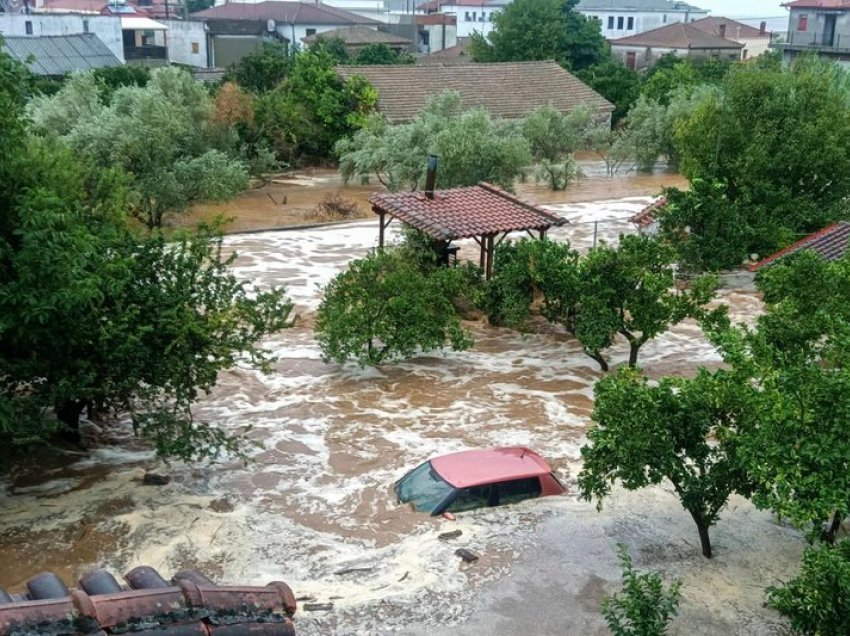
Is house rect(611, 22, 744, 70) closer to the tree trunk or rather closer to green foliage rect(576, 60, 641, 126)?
green foliage rect(576, 60, 641, 126)

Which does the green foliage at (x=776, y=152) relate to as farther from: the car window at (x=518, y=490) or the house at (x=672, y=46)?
the house at (x=672, y=46)

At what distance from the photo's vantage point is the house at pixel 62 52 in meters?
51.5

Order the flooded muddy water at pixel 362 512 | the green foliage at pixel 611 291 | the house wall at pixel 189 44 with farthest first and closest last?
the house wall at pixel 189 44
the green foliage at pixel 611 291
the flooded muddy water at pixel 362 512

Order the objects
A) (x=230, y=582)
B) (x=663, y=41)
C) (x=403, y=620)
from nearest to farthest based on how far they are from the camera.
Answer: (x=403, y=620), (x=230, y=582), (x=663, y=41)

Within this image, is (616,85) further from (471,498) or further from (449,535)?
(449,535)

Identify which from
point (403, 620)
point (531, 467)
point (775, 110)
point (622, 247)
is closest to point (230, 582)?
point (403, 620)

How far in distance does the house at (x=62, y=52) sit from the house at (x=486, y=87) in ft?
51.6

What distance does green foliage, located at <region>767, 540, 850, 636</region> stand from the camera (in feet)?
27.9

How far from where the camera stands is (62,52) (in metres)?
53.8

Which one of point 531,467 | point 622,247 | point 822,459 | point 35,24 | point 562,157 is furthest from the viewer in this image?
point 35,24

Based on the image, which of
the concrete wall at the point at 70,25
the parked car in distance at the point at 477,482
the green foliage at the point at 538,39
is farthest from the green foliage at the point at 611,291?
the green foliage at the point at 538,39

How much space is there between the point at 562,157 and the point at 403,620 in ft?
120

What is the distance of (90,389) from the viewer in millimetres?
13398

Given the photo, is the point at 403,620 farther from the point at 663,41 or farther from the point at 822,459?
the point at 663,41
